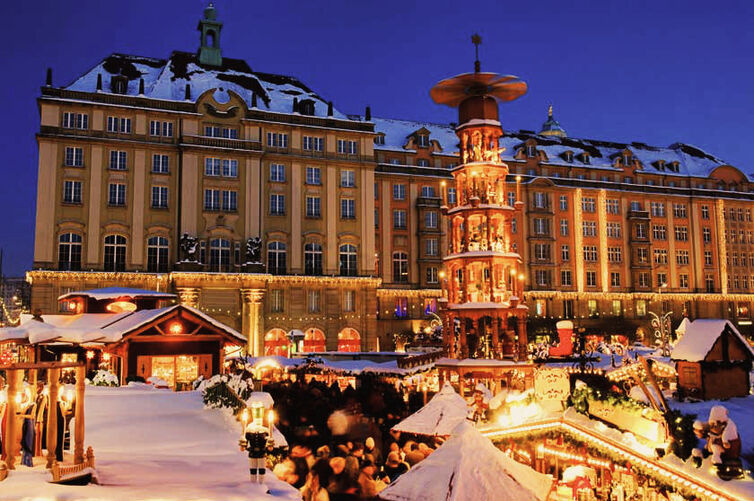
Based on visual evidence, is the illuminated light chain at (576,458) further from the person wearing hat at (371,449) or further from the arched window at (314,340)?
the arched window at (314,340)

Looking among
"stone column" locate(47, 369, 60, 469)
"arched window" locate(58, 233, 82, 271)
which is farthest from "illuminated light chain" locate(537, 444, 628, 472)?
"arched window" locate(58, 233, 82, 271)

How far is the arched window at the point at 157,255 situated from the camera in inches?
2029

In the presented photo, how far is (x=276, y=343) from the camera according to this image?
53.9m

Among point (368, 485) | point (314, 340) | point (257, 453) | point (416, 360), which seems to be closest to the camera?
point (257, 453)

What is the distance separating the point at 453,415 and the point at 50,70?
145ft

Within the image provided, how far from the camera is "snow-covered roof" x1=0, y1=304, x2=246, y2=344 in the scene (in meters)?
23.8

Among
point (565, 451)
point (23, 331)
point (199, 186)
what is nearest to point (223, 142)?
point (199, 186)

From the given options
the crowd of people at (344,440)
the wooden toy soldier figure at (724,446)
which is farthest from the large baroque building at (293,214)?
the wooden toy soldier figure at (724,446)

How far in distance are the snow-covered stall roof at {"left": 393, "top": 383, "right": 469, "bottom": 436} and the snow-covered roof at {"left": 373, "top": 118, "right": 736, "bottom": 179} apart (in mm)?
48567

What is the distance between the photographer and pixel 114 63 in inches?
2213

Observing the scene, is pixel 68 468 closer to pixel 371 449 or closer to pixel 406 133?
pixel 371 449

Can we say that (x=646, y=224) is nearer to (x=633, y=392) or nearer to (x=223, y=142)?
(x=223, y=142)

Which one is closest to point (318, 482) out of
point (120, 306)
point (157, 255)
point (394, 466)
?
point (394, 466)

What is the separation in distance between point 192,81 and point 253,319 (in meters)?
20.2
